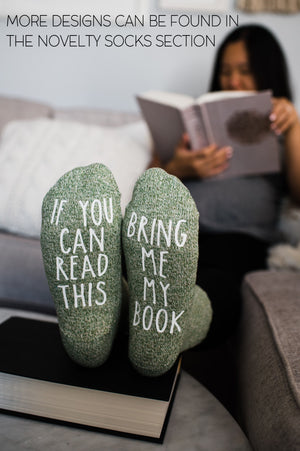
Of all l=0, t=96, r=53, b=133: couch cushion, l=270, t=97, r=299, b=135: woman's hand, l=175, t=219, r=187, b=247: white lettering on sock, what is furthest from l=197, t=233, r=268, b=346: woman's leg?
l=0, t=96, r=53, b=133: couch cushion

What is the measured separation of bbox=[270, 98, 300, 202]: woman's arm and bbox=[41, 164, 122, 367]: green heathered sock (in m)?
0.65

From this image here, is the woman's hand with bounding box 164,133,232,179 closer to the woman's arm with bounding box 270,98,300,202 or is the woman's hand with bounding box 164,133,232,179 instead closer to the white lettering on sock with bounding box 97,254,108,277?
the woman's arm with bounding box 270,98,300,202

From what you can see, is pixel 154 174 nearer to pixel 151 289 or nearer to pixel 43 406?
pixel 151 289

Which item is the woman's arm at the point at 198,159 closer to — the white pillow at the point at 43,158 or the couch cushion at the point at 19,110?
the white pillow at the point at 43,158

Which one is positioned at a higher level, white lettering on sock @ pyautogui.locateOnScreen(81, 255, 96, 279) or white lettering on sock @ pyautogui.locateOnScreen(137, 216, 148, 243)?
white lettering on sock @ pyautogui.locateOnScreen(137, 216, 148, 243)

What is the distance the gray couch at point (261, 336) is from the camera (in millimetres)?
400

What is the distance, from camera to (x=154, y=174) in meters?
0.40

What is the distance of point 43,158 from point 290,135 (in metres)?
0.60

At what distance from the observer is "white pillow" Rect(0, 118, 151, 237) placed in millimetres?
838

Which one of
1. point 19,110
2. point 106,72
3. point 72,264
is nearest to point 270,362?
point 72,264

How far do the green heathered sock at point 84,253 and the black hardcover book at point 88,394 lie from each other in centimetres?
3

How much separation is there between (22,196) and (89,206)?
524mm

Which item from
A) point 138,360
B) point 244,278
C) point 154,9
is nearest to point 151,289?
point 138,360

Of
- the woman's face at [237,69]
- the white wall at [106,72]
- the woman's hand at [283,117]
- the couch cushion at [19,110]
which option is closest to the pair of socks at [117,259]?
the woman's hand at [283,117]
